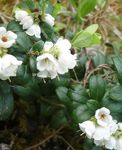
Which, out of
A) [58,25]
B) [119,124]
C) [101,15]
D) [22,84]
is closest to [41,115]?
[22,84]

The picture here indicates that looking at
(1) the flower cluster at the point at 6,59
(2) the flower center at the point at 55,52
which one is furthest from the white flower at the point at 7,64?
(2) the flower center at the point at 55,52

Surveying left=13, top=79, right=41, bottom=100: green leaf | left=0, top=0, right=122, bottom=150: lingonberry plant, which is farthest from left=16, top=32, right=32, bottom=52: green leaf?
left=13, top=79, right=41, bottom=100: green leaf

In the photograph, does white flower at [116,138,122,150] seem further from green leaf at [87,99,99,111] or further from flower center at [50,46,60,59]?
flower center at [50,46,60,59]

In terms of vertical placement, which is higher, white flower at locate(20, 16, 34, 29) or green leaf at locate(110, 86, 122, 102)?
white flower at locate(20, 16, 34, 29)

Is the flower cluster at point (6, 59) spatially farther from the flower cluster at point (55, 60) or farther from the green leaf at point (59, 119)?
the green leaf at point (59, 119)

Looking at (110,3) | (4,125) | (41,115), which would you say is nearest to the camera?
(41,115)

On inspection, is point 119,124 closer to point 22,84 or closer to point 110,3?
point 22,84

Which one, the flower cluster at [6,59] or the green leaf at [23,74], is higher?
the flower cluster at [6,59]
